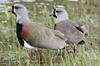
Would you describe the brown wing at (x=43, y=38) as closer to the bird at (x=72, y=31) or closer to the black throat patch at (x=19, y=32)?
the black throat patch at (x=19, y=32)

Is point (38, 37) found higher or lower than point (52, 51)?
higher

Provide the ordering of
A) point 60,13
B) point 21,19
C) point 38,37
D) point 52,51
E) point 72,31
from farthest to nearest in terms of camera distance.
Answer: point 60,13
point 52,51
point 72,31
point 21,19
point 38,37

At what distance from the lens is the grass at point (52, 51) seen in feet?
21.9

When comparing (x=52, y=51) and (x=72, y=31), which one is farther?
(x=52, y=51)

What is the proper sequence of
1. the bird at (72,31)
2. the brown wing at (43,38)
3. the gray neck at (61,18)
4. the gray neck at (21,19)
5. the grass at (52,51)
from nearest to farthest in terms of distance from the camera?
the grass at (52,51)
the brown wing at (43,38)
the gray neck at (21,19)
the bird at (72,31)
the gray neck at (61,18)

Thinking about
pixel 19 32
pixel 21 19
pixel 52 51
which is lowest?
pixel 52 51

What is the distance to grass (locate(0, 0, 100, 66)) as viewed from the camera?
668 cm

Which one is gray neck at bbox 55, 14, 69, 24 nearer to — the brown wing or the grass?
the grass

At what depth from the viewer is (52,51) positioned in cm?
797

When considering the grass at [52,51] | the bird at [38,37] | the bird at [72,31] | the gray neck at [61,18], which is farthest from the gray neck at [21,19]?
the gray neck at [61,18]

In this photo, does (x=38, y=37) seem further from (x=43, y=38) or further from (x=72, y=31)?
(x=72, y=31)

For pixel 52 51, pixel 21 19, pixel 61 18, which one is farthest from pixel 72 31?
pixel 21 19

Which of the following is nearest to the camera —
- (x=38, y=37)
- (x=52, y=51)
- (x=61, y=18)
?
(x=38, y=37)

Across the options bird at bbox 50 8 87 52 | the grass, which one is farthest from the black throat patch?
bird at bbox 50 8 87 52
